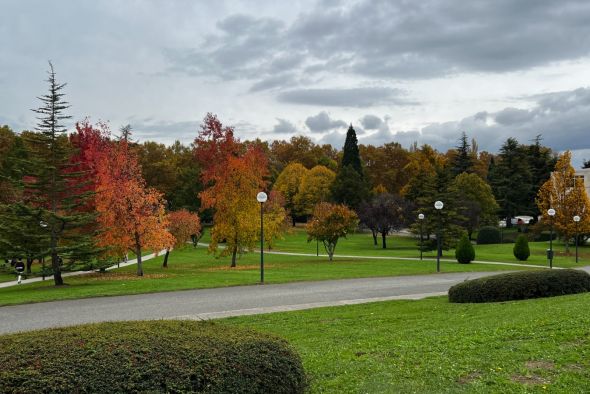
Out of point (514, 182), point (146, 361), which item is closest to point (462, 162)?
point (514, 182)

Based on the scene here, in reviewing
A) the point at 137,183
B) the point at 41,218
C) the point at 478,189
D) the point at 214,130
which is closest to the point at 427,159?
the point at 478,189

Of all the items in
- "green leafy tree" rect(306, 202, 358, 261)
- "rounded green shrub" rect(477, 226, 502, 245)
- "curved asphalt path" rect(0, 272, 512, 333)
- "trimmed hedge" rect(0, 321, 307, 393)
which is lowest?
"curved asphalt path" rect(0, 272, 512, 333)

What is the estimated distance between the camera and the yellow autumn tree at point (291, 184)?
79188 mm

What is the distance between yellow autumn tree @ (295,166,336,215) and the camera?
76750 mm

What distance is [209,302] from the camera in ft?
54.7

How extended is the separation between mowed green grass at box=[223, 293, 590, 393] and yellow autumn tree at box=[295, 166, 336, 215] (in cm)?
6385

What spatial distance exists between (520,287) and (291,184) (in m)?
65.3

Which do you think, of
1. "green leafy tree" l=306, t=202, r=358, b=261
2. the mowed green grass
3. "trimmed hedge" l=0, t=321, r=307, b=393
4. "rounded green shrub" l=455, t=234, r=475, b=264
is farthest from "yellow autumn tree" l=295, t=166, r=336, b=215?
"trimmed hedge" l=0, t=321, r=307, b=393

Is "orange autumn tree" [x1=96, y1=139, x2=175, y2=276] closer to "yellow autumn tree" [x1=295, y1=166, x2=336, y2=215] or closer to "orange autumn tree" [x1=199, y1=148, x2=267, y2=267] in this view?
"orange autumn tree" [x1=199, y1=148, x2=267, y2=267]

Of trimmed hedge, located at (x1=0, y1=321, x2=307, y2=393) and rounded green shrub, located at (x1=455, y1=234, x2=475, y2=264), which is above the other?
trimmed hedge, located at (x1=0, y1=321, x2=307, y2=393)

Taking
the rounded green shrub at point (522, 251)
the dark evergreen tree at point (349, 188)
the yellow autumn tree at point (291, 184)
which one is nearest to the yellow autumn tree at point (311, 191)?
the yellow autumn tree at point (291, 184)

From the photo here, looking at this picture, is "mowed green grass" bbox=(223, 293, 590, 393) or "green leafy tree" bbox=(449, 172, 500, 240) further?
"green leafy tree" bbox=(449, 172, 500, 240)

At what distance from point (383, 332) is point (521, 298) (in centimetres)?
661

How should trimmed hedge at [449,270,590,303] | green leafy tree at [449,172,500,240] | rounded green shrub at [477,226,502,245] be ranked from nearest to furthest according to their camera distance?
1. trimmed hedge at [449,270,590,303]
2. rounded green shrub at [477,226,502,245]
3. green leafy tree at [449,172,500,240]
